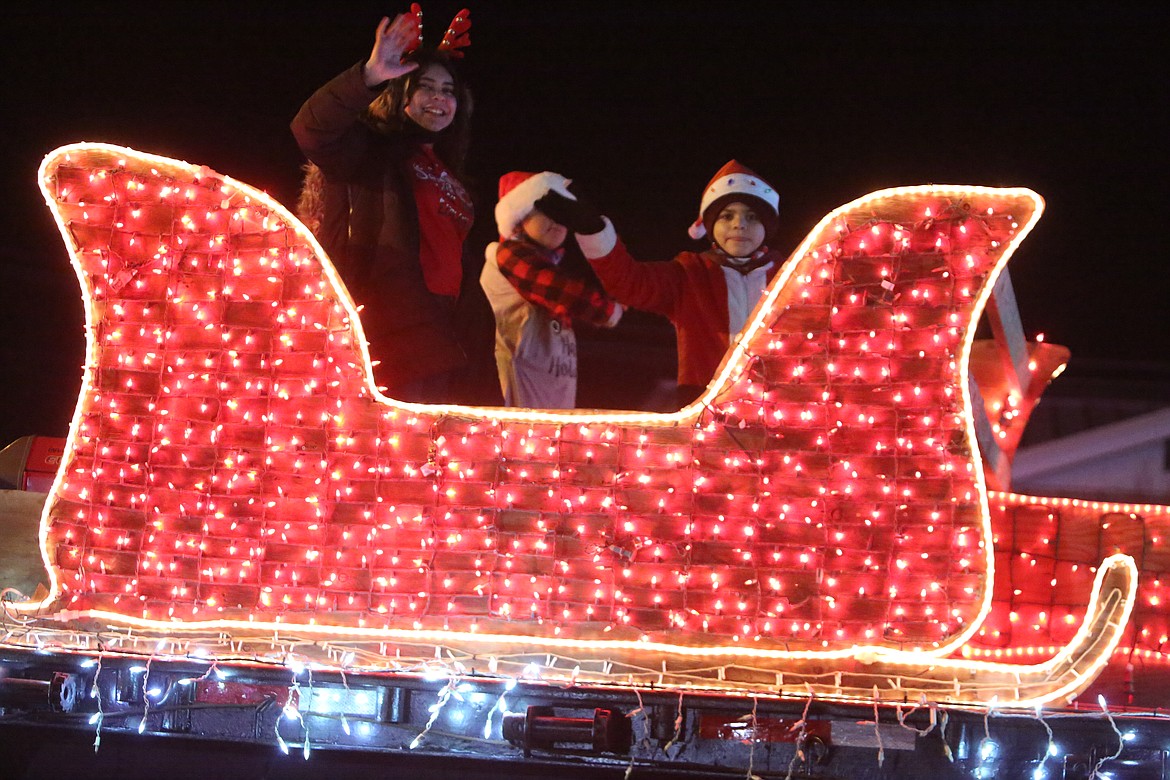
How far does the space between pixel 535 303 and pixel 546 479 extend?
1.50m

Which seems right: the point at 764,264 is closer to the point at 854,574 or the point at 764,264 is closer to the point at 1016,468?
the point at 854,574

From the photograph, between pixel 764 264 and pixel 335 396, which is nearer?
pixel 335 396

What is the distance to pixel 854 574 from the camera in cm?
380

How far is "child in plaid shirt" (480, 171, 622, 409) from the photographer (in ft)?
17.1

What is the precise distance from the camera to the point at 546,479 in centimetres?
403

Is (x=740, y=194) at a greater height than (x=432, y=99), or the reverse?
(x=432, y=99)

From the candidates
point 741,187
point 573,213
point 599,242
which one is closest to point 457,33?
point 573,213

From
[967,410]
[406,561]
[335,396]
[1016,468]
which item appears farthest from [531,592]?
[1016,468]

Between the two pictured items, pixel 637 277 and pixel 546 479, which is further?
pixel 637 277

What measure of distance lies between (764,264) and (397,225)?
1.74m

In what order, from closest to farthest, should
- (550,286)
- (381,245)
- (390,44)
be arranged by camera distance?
1. (390,44)
2. (381,245)
3. (550,286)

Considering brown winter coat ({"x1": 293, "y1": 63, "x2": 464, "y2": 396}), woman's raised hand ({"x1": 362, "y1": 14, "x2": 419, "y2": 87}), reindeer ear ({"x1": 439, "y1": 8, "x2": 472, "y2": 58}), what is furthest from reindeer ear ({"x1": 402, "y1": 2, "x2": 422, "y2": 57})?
reindeer ear ({"x1": 439, "y1": 8, "x2": 472, "y2": 58})

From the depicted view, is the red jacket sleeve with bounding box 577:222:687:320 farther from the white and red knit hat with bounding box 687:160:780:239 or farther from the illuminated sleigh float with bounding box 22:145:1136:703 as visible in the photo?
the illuminated sleigh float with bounding box 22:145:1136:703

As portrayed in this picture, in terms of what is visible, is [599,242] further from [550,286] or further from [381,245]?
[381,245]
